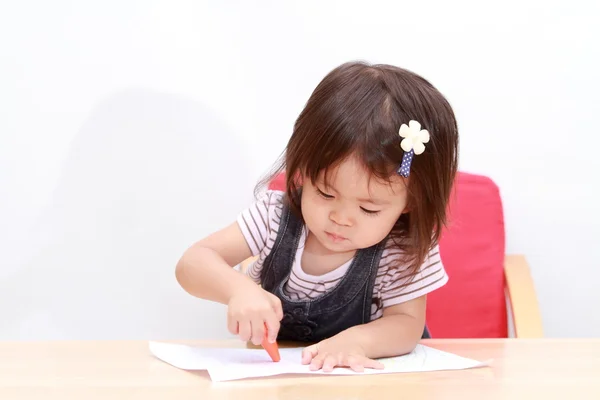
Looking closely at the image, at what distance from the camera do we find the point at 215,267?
954 mm

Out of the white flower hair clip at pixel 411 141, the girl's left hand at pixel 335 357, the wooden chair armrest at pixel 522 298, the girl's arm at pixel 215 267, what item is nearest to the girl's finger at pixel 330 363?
A: the girl's left hand at pixel 335 357

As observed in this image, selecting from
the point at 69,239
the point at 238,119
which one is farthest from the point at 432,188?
the point at 69,239

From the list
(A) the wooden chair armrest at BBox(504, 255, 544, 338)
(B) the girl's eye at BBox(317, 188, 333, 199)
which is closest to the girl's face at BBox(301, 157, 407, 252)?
(B) the girl's eye at BBox(317, 188, 333, 199)

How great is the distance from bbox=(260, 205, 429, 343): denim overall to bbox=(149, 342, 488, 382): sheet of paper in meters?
0.16

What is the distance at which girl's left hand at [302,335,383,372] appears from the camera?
2.77 ft

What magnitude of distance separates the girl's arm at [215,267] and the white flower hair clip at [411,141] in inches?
9.2

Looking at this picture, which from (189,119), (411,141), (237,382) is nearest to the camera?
(237,382)

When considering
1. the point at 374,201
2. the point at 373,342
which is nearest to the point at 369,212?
the point at 374,201

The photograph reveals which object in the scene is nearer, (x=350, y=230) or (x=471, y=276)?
(x=350, y=230)

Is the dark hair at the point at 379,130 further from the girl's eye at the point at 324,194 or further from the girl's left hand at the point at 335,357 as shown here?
the girl's left hand at the point at 335,357

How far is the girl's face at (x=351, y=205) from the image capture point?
0.92 meters

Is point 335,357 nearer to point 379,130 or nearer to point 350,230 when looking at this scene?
point 350,230

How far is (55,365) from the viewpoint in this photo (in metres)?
0.80

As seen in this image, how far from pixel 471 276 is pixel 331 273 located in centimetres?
48
